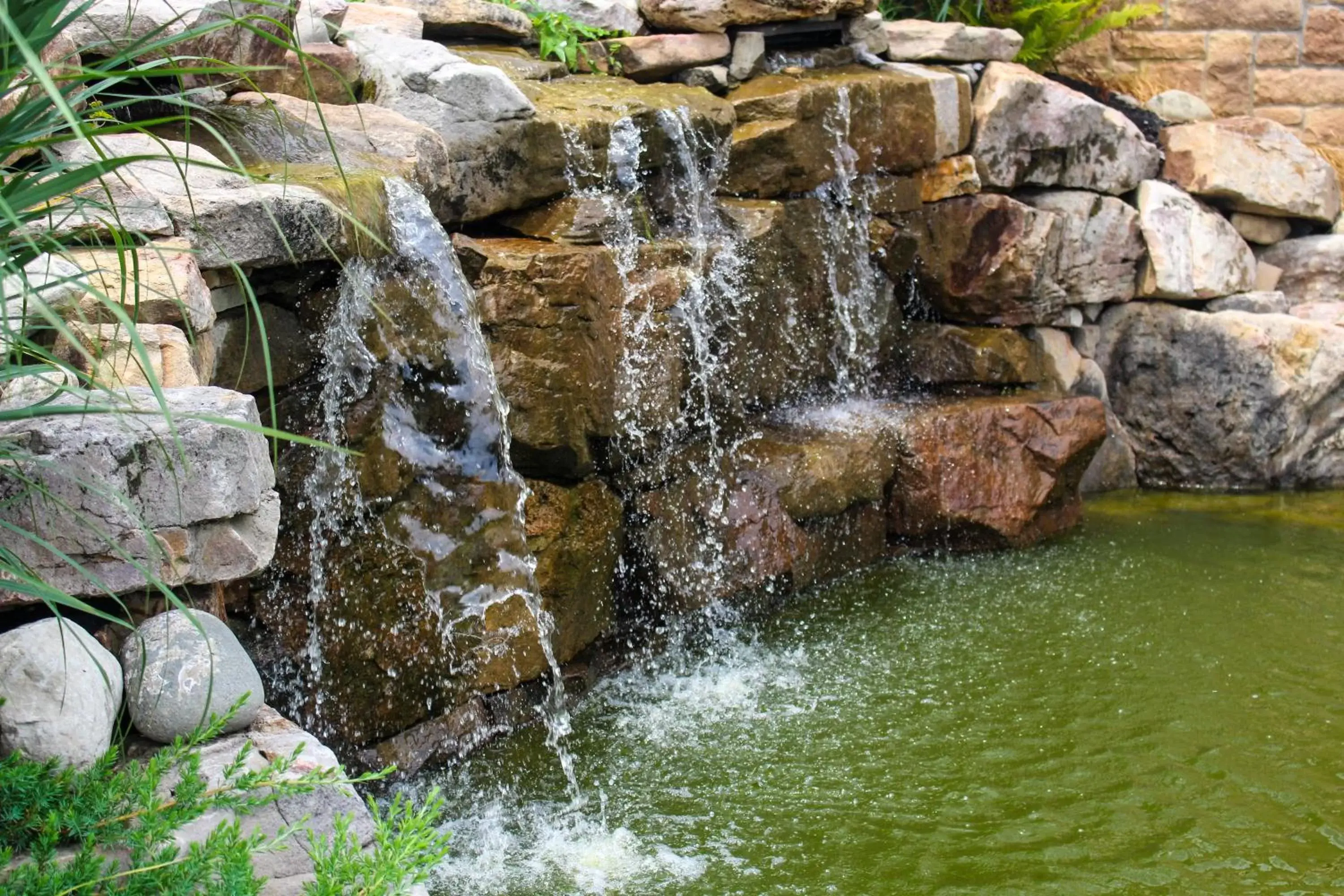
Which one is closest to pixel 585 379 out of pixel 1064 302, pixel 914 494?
pixel 914 494

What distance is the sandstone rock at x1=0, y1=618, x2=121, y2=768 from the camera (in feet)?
7.27

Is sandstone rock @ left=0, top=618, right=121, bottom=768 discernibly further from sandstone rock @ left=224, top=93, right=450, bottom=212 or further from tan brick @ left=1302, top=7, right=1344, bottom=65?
tan brick @ left=1302, top=7, right=1344, bottom=65

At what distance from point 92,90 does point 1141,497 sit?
240 inches

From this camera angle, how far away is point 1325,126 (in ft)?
27.6

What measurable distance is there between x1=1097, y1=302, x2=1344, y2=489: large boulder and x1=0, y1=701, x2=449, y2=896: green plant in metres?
5.87

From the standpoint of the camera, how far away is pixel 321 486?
12.8 ft

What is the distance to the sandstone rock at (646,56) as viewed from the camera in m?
6.01

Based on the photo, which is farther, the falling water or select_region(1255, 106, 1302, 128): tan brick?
select_region(1255, 106, 1302, 128): tan brick

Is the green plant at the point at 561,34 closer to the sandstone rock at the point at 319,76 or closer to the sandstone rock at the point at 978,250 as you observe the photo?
the sandstone rock at the point at 319,76

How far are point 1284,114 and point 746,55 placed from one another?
4.18 metres

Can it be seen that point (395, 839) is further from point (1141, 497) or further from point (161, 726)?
point (1141, 497)

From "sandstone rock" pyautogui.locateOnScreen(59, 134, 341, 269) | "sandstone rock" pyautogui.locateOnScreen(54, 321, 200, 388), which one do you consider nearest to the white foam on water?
"sandstone rock" pyautogui.locateOnScreen(54, 321, 200, 388)

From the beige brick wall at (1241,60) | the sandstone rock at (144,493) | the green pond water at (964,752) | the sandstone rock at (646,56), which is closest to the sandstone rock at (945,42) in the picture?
the sandstone rock at (646,56)

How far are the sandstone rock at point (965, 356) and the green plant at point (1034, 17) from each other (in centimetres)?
201
